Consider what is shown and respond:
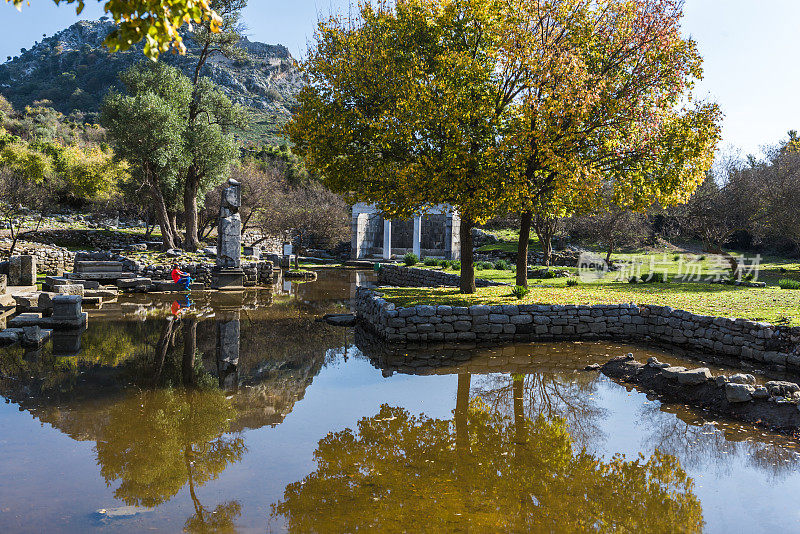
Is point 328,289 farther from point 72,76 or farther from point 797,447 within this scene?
point 72,76

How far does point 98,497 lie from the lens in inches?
177

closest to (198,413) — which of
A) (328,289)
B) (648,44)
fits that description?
(648,44)

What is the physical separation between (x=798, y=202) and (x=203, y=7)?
26500 millimetres

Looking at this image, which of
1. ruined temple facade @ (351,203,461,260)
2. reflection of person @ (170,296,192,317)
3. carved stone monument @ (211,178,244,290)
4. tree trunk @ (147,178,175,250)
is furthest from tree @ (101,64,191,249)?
ruined temple facade @ (351,203,461,260)

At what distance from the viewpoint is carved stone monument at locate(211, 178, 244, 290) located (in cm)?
2274

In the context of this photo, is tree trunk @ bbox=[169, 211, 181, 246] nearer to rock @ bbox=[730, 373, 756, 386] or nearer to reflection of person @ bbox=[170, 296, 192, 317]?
reflection of person @ bbox=[170, 296, 192, 317]

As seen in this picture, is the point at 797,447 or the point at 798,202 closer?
the point at 797,447

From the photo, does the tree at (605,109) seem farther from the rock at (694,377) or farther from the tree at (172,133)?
the tree at (172,133)

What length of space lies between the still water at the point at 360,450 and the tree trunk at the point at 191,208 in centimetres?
2015

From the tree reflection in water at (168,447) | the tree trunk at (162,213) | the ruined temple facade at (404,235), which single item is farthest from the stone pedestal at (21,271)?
the ruined temple facade at (404,235)

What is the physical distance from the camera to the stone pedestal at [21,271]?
60.2 feet

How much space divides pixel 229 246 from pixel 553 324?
1583 cm

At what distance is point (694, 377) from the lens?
7.81 m

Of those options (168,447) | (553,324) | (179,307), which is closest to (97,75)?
(179,307)
